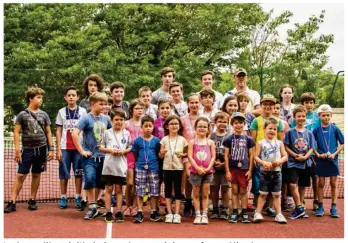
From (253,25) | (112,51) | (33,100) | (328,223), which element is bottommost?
(328,223)

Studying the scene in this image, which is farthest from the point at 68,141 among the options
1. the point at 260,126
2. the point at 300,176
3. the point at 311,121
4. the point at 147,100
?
the point at 311,121

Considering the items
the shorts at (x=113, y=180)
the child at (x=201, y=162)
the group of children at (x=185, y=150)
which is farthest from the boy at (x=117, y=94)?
the child at (x=201, y=162)

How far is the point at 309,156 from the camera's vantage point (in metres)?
5.93

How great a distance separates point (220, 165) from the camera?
5699 millimetres

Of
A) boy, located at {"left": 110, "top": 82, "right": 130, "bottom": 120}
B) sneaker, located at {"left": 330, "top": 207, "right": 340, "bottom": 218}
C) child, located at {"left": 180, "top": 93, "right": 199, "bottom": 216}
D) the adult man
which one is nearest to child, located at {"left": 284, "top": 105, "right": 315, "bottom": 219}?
sneaker, located at {"left": 330, "top": 207, "right": 340, "bottom": 218}

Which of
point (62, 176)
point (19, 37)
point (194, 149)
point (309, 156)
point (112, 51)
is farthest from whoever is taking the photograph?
point (19, 37)

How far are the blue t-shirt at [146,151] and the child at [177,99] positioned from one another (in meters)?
0.67

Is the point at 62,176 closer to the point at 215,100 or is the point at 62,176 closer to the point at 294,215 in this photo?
the point at 215,100

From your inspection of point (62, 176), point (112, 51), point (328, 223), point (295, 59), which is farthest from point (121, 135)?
point (295, 59)

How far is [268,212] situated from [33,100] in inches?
128

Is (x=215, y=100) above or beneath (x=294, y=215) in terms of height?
above

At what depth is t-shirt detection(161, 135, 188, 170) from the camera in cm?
555

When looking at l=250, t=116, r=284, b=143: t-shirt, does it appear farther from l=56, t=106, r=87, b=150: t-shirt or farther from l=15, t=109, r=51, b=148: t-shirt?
l=15, t=109, r=51, b=148: t-shirt

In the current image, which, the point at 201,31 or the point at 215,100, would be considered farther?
the point at 201,31
